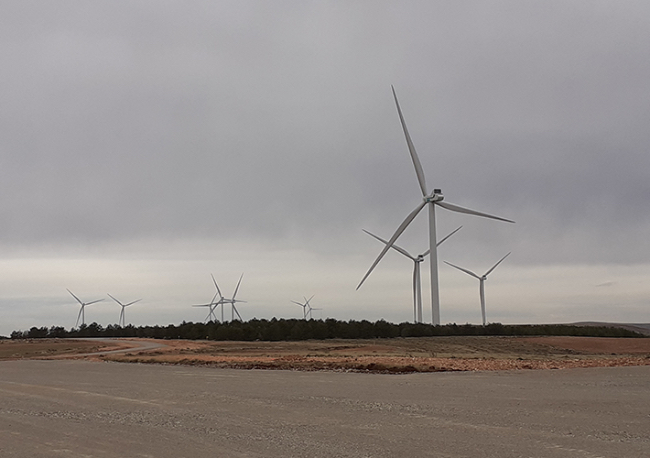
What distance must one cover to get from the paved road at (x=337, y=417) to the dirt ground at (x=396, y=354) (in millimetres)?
6229

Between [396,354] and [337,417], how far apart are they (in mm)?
30080

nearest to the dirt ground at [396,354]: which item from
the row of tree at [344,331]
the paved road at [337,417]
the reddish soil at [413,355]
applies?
Result: the reddish soil at [413,355]

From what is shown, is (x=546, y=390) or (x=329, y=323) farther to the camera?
(x=329, y=323)

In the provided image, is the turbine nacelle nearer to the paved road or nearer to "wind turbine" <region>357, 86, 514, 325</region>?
"wind turbine" <region>357, 86, 514, 325</region>

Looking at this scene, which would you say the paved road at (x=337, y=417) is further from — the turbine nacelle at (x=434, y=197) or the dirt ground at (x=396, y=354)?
the turbine nacelle at (x=434, y=197)

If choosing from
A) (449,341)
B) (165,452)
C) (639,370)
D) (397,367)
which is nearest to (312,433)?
(165,452)

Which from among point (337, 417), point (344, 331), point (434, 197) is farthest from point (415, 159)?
point (337, 417)

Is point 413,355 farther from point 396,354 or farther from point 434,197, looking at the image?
point 434,197

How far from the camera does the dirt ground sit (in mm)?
30250

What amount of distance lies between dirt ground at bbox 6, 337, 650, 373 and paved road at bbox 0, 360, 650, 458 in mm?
6229

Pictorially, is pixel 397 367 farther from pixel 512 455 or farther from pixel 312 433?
pixel 512 455

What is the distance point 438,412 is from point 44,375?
71.6 ft

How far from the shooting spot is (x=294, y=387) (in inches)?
828

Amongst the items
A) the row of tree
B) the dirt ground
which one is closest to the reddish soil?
the dirt ground
